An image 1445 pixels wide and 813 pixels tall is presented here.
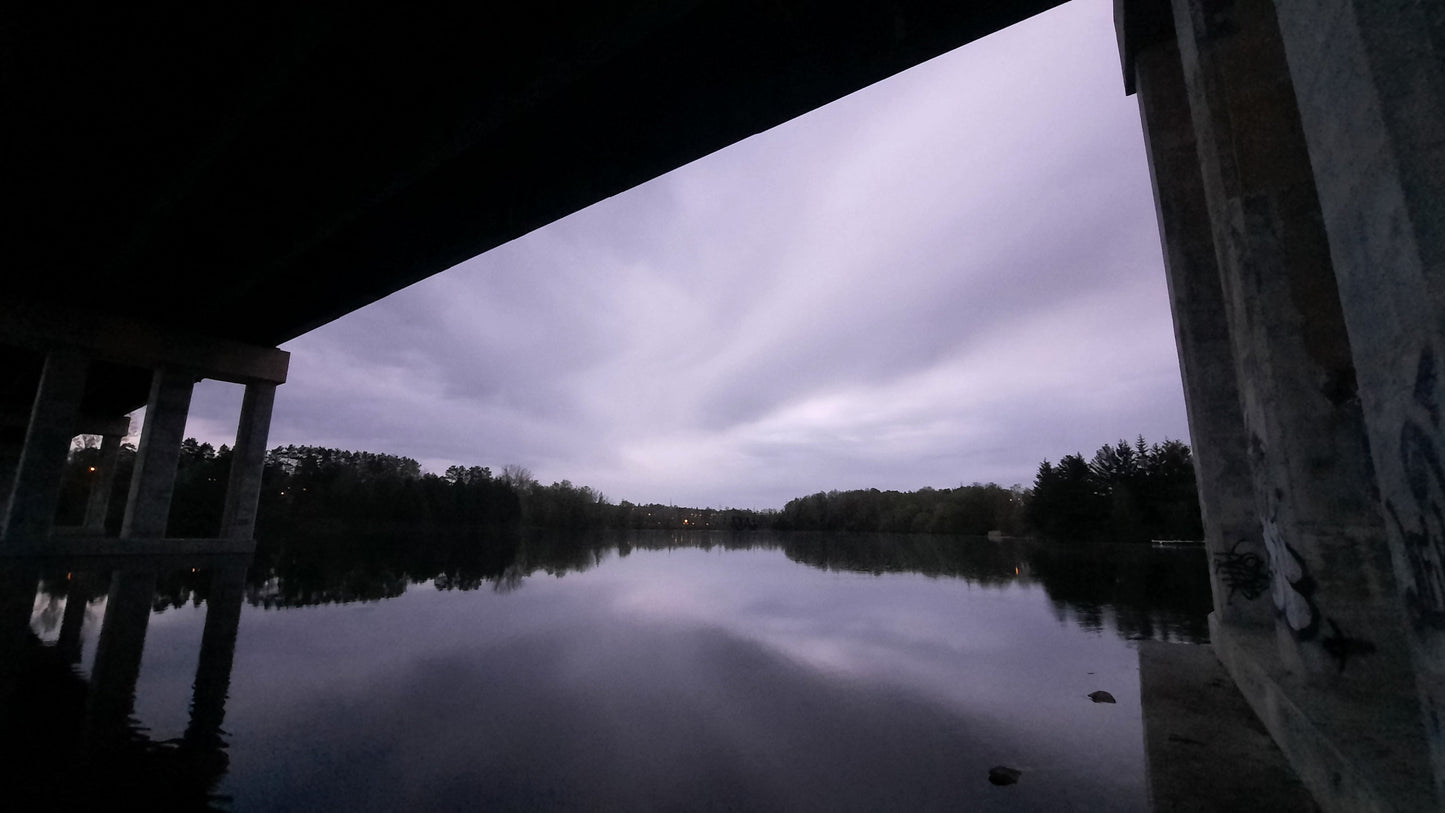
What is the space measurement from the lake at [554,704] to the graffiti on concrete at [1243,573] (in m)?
2.27

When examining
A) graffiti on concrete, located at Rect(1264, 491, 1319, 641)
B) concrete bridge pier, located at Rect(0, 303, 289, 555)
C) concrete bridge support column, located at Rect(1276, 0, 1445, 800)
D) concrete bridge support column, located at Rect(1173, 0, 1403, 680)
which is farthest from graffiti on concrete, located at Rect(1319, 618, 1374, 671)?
concrete bridge pier, located at Rect(0, 303, 289, 555)

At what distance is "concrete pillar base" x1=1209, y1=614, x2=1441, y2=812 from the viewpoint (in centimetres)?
405

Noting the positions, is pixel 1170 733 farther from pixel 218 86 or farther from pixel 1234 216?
pixel 218 86

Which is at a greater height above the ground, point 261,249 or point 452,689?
point 261,249

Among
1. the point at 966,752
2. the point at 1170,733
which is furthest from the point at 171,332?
the point at 1170,733

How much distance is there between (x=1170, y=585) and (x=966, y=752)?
24.5 m

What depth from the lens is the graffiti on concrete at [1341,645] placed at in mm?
6004

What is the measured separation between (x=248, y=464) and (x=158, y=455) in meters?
3.25

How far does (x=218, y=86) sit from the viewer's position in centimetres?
1109

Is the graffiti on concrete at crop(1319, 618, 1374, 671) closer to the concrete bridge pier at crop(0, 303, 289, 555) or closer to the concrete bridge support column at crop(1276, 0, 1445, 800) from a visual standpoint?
the concrete bridge support column at crop(1276, 0, 1445, 800)

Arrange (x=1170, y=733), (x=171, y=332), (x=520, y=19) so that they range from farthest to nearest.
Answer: (x=171, y=332) < (x=520, y=19) < (x=1170, y=733)

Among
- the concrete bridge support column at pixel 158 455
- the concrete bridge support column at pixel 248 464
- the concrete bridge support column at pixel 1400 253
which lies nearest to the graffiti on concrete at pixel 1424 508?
the concrete bridge support column at pixel 1400 253

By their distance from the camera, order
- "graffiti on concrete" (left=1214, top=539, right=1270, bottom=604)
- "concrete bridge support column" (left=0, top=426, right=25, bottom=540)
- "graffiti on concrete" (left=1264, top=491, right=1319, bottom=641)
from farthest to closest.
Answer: "concrete bridge support column" (left=0, top=426, right=25, bottom=540)
"graffiti on concrete" (left=1214, top=539, right=1270, bottom=604)
"graffiti on concrete" (left=1264, top=491, right=1319, bottom=641)

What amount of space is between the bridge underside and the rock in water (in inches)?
92.7
